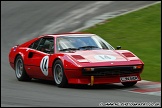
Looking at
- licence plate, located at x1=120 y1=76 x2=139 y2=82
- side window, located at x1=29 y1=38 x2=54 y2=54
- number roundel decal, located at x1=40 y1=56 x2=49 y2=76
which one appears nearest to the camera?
licence plate, located at x1=120 y1=76 x2=139 y2=82

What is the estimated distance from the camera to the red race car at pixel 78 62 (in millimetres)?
10461

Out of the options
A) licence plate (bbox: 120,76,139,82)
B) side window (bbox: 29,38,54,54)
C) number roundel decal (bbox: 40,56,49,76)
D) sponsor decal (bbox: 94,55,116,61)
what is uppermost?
side window (bbox: 29,38,54,54)

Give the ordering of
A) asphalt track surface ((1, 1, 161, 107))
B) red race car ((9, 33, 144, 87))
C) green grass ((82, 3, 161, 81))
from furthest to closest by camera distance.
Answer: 1. green grass ((82, 3, 161, 81))
2. red race car ((9, 33, 144, 87))
3. asphalt track surface ((1, 1, 161, 107))

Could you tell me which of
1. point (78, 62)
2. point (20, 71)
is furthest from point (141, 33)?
point (78, 62)

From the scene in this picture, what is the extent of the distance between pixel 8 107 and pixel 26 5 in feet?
68.0

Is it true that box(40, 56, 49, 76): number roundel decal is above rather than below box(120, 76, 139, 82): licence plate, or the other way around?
above

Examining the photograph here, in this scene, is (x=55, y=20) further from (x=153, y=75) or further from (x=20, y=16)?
(x=153, y=75)

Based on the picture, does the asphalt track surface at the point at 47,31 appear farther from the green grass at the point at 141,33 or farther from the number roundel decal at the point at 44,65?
the green grass at the point at 141,33

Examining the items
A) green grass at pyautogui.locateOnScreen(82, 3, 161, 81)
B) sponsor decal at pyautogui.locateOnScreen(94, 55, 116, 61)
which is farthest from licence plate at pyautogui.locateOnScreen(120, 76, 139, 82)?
green grass at pyautogui.locateOnScreen(82, 3, 161, 81)

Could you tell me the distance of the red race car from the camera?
1046 centimetres

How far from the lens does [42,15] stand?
25719 millimetres

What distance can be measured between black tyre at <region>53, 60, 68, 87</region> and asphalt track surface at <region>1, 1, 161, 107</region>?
0.18 m

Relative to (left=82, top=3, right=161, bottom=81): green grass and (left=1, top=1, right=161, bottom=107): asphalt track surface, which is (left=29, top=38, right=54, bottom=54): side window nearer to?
(left=1, top=1, right=161, bottom=107): asphalt track surface

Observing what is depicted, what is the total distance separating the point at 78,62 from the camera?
414 inches
